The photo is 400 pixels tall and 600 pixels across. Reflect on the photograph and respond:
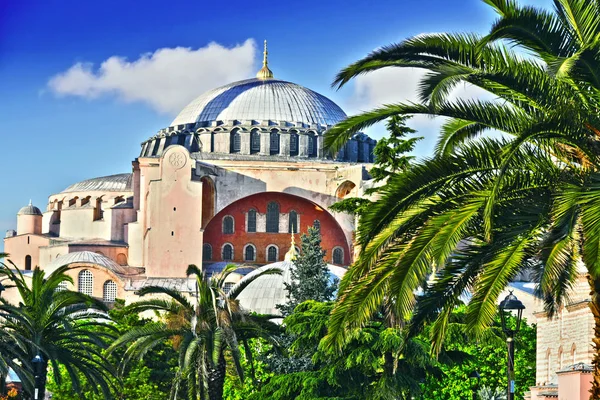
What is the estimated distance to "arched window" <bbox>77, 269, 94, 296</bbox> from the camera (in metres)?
64.9

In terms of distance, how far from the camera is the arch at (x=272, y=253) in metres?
71.3

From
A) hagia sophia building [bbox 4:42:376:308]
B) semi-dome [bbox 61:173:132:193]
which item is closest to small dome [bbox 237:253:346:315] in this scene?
hagia sophia building [bbox 4:42:376:308]

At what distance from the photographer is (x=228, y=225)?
7150 centimetres

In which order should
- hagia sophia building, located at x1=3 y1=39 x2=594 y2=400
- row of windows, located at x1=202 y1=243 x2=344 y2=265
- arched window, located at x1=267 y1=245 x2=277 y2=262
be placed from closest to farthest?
hagia sophia building, located at x1=3 y1=39 x2=594 y2=400, row of windows, located at x1=202 y1=243 x2=344 y2=265, arched window, located at x1=267 y1=245 x2=277 y2=262

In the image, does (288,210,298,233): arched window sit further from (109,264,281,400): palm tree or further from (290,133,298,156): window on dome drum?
(109,264,281,400): palm tree

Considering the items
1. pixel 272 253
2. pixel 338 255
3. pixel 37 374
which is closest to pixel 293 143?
pixel 272 253

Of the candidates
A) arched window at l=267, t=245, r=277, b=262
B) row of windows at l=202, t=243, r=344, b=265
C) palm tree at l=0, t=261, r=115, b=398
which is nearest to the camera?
palm tree at l=0, t=261, r=115, b=398

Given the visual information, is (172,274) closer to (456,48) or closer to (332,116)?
(332,116)

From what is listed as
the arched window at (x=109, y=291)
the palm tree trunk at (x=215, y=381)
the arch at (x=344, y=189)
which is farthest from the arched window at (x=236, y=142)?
the palm tree trunk at (x=215, y=381)

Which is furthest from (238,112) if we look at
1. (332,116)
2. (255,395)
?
(255,395)

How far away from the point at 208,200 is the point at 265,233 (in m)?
3.32

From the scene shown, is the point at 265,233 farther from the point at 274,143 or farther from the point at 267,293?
the point at 267,293

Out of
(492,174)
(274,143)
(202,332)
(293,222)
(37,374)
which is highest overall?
(274,143)

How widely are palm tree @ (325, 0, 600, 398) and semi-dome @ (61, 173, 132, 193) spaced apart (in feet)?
208
